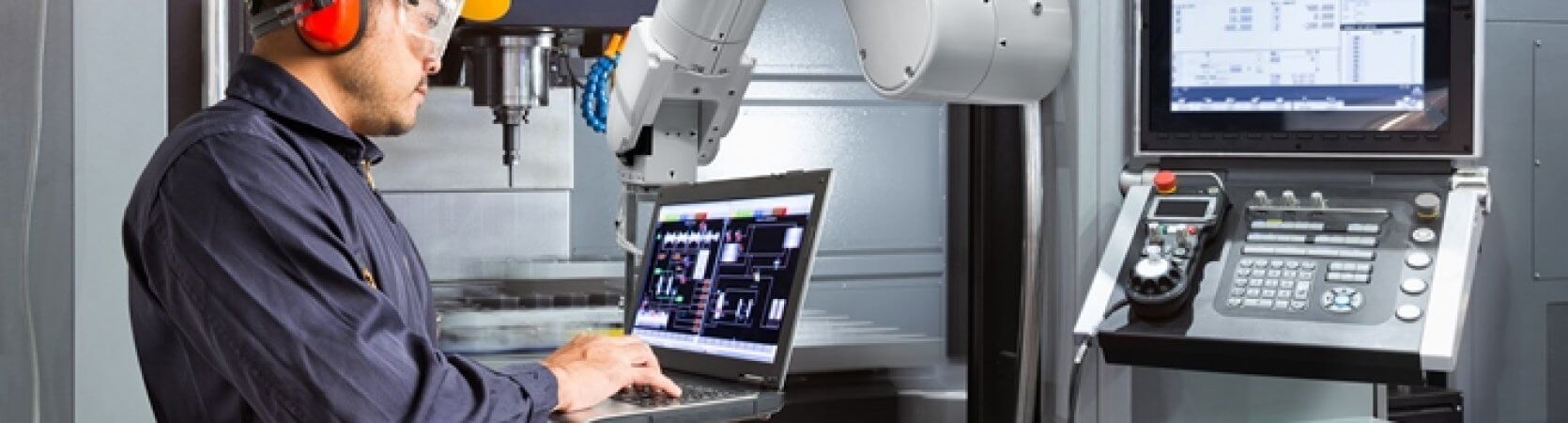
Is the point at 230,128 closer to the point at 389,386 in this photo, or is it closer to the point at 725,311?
the point at 389,386

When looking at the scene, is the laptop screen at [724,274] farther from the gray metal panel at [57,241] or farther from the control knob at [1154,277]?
the gray metal panel at [57,241]

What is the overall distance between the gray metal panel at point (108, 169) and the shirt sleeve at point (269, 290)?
1032mm

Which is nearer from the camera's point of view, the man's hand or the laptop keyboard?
the man's hand

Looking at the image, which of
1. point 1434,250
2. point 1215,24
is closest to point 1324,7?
point 1215,24

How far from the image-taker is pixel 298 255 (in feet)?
4.41

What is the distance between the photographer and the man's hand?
1.74 metres

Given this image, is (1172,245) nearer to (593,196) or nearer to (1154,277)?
(1154,277)

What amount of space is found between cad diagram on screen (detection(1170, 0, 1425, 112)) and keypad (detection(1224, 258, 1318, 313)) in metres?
0.23

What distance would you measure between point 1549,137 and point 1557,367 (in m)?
0.53

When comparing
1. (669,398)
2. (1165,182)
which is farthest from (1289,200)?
(669,398)

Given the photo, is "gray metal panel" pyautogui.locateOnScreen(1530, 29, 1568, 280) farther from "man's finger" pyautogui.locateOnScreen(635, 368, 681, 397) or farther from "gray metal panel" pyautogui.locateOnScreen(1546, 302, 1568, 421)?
"man's finger" pyautogui.locateOnScreen(635, 368, 681, 397)

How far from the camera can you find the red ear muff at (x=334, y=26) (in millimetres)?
1475

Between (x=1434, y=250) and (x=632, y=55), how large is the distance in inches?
45.7

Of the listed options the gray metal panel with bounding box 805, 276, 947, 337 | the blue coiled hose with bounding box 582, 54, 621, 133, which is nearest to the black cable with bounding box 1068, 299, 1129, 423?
the blue coiled hose with bounding box 582, 54, 621, 133
